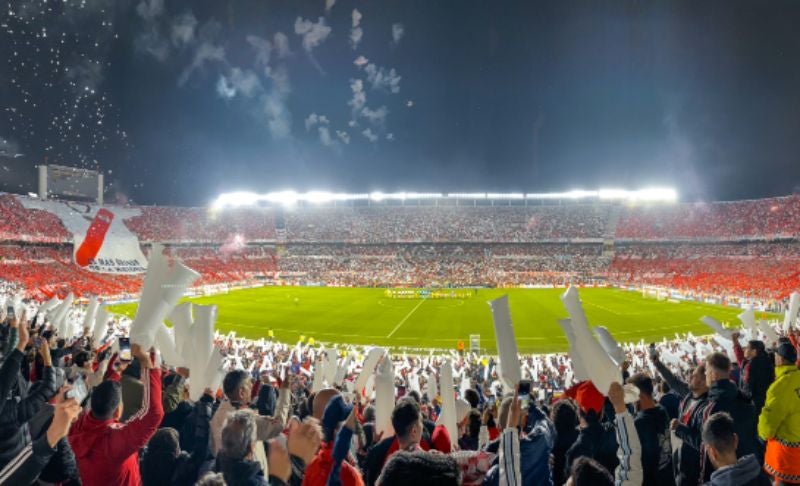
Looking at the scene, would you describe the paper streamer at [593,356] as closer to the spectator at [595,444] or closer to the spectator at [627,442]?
the spectator at [627,442]

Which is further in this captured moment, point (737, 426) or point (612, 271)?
point (612, 271)

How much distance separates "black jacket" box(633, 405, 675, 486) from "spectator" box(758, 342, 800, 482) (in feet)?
5.16

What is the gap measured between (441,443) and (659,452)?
6.40 ft

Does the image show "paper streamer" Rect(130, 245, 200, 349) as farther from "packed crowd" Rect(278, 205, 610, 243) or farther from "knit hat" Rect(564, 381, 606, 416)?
"packed crowd" Rect(278, 205, 610, 243)

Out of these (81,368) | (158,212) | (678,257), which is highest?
(158,212)

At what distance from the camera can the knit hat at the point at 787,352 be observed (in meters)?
5.40

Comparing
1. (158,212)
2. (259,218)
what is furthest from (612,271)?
(158,212)

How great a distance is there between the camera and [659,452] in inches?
162

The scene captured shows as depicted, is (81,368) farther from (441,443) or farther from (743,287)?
(743,287)

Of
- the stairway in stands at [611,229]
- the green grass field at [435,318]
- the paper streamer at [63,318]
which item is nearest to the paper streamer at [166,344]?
the paper streamer at [63,318]

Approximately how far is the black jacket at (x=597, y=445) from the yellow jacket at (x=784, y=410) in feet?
7.06

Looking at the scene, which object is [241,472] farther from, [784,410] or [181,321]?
[784,410]

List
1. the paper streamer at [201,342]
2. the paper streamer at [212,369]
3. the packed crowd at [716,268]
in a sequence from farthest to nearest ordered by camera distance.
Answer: the packed crowd at [716,268] < the paper streamer at [201,342] < the paper streamer at [212,369]

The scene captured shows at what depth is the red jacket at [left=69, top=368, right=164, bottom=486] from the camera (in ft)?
11.5
